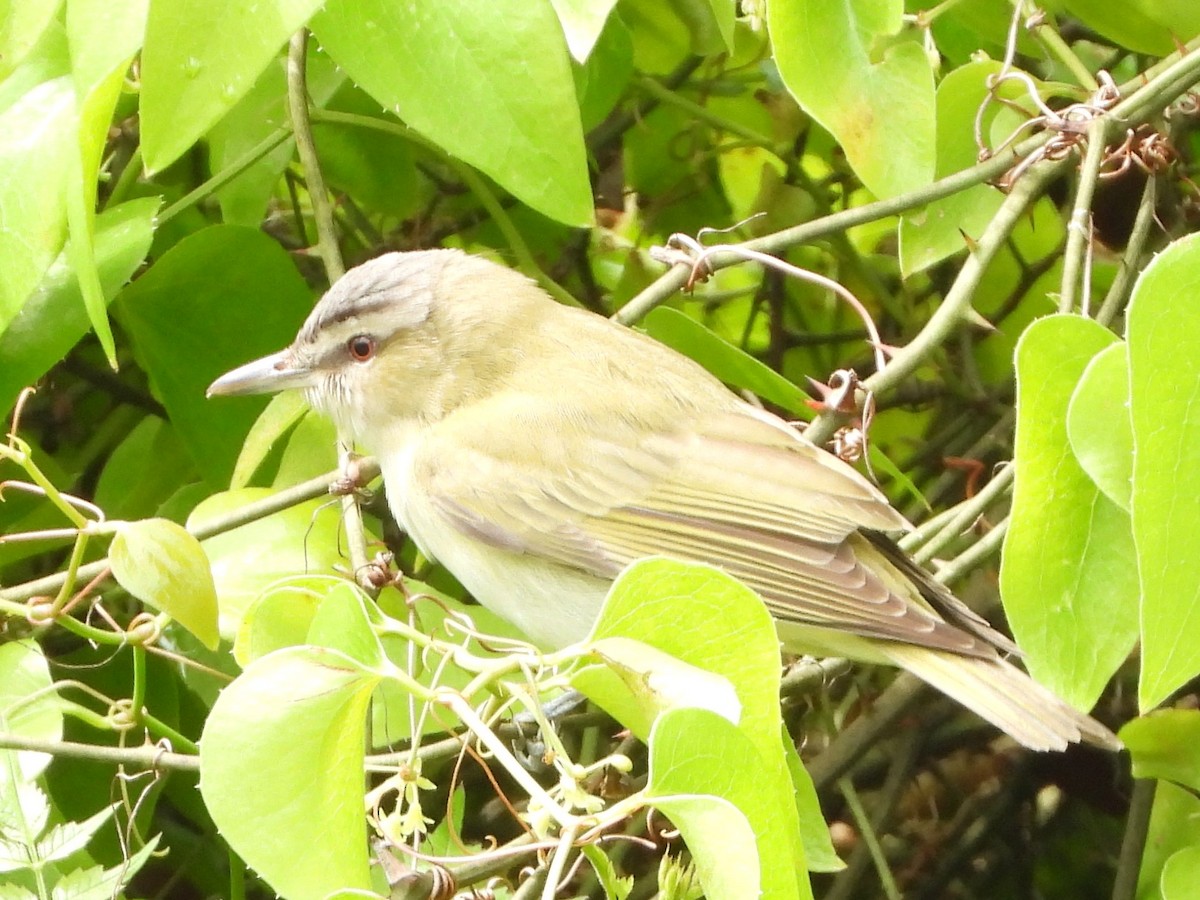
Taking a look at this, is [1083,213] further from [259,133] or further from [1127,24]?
[259,133]

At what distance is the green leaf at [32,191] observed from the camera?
1531 millimetres

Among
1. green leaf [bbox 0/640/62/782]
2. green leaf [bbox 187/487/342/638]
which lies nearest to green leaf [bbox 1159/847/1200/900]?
green leaf [bbox 187/487/342/638]

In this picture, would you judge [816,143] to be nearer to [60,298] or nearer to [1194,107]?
[1194,107]

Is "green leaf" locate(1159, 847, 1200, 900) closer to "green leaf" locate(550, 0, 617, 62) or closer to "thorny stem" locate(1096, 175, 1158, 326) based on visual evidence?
"thorny stem" locate(1096, 175, 1158, 326)

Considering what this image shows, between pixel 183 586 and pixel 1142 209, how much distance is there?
1.47 m

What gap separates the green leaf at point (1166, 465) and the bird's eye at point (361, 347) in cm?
144

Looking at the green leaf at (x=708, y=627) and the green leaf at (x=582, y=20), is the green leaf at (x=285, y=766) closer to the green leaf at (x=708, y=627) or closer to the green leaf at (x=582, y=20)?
the green leaf at (x=708, y=627)

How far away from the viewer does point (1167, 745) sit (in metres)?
1.73

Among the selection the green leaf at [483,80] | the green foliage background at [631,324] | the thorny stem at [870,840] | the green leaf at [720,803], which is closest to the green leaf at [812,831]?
the green foliage background at [631,324]

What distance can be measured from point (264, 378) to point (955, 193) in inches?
41.1

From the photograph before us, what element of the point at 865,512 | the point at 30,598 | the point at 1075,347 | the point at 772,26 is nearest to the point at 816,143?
the point at 865,512

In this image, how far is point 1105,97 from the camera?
193cm

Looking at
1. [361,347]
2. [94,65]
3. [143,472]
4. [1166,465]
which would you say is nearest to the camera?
[1166,465]

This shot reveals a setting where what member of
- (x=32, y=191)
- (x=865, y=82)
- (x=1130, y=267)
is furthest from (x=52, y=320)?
(x=1130, y=267)
